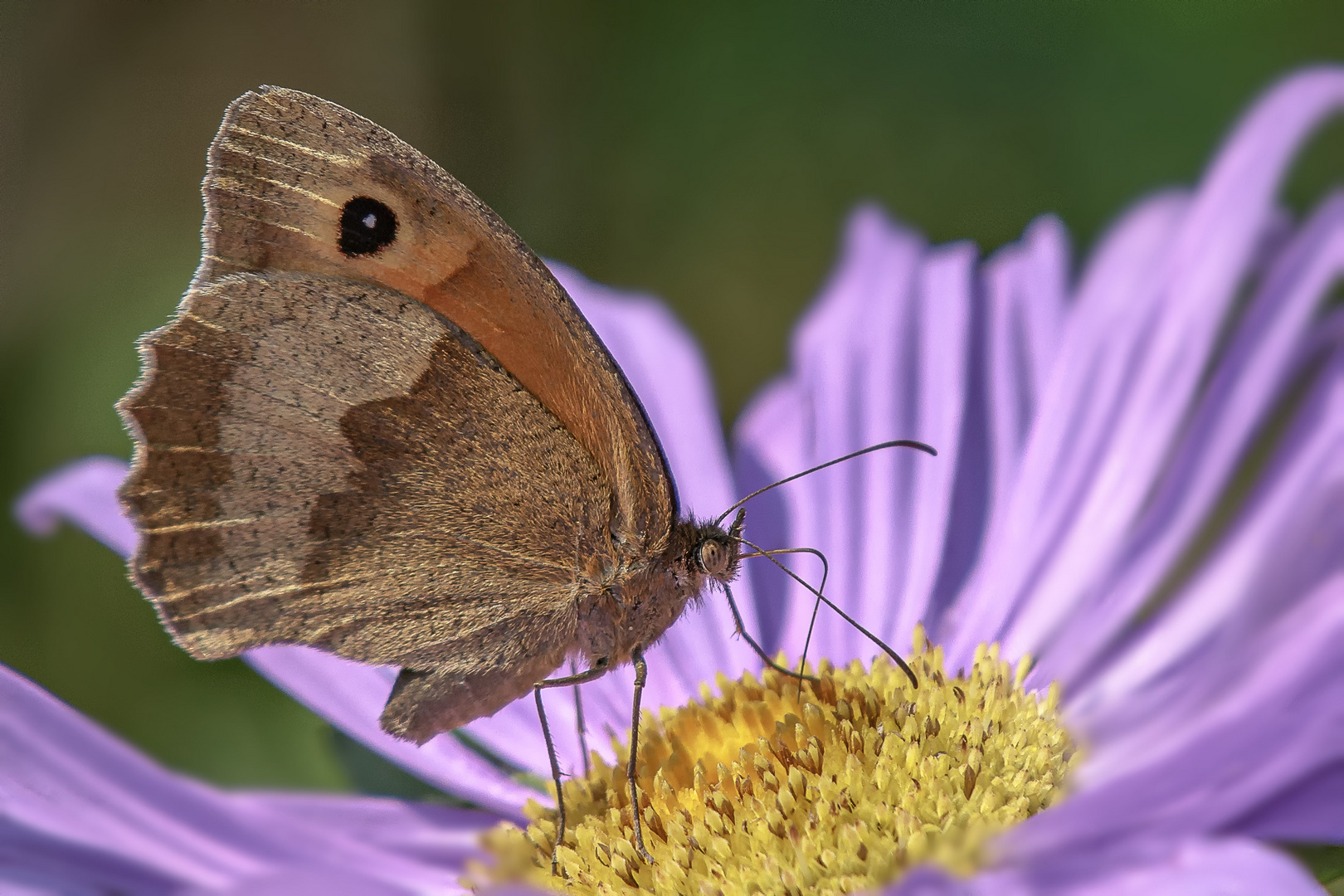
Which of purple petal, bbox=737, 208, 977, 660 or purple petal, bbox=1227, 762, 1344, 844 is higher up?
purple petal, bbox=737, 208, 977, 660

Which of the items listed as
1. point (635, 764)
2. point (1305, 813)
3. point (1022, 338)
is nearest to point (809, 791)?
point (635, 764)

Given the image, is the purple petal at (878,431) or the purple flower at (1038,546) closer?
the purple flower at (1038,546)

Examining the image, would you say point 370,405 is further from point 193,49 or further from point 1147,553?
point 193,49

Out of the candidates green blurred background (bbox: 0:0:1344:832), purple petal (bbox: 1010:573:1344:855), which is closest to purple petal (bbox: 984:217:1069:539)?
green blurred background (bbox: 0:0:1344:832)

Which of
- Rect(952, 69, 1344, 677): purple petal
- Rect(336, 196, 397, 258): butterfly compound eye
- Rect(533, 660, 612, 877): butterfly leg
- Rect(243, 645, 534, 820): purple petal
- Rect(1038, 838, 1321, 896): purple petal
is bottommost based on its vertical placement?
Rect(1038, 838, 1321, 896): purple petal

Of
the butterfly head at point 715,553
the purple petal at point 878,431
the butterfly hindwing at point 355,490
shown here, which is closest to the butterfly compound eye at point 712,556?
the butterfly head at point 715,553

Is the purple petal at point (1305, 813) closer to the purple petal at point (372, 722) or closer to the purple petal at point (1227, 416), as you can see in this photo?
the purple petal at point (1227, 416)

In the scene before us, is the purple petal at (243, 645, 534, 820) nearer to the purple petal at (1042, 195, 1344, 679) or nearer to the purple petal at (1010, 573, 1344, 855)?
the purple petal at (1042, 195, 1344, 679)

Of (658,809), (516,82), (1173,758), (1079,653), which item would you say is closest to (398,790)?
(658,809)
